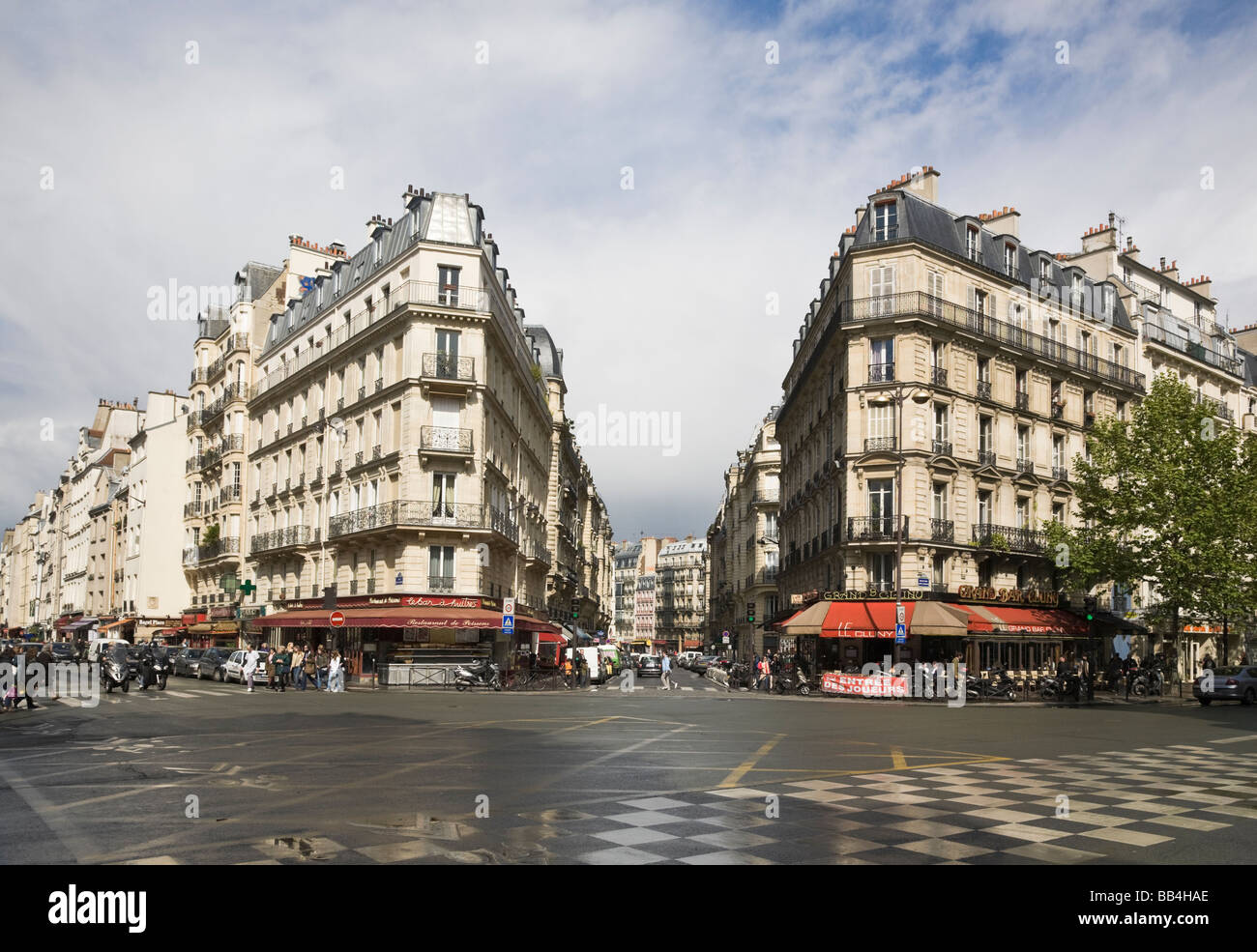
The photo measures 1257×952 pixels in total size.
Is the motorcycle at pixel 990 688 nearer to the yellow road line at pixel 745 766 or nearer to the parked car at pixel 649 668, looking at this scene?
the yellow road line at pixel 745 766

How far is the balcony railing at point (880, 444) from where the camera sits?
37.2 meters

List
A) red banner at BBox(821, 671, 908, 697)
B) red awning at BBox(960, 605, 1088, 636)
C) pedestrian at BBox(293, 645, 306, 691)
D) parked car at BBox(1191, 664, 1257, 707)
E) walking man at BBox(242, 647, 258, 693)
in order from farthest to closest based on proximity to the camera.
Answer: red awning at BBox(960, 605, 1088, 636)
pedestrian at BBox(293, 645, 306, 691)
walking man at BBox(242, 647, 258, 693)
parked car at BBox(1191, 664, 1257, 707)
red banner at BBox(821, 671, 908, 697)

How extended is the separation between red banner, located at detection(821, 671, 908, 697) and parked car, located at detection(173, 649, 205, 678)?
85.9 ft

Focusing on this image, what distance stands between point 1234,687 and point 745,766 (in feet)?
93.3

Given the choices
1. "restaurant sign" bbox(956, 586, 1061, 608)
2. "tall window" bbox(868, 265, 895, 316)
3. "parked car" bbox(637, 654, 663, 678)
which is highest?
"tall window" bbox(868, 265, 895, 316)

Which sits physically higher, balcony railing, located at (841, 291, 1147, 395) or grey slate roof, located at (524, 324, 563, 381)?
grey slate roof, located at (524, 324, 563, 381)

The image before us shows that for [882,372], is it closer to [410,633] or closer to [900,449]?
[900,449]

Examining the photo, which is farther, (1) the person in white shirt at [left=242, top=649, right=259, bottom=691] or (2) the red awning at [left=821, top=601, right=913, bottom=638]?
(2) the red awning at [left=821, top=601, right=913, bottom=638]

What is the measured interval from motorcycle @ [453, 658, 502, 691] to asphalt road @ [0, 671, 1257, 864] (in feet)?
47.2

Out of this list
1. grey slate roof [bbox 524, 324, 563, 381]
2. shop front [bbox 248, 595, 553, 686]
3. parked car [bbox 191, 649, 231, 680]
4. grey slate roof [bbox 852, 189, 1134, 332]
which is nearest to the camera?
shop front [bbox 248, 595, 553, 686]

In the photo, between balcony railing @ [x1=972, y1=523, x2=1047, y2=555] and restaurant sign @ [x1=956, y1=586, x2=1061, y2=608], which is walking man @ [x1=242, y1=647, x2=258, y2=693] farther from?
balcony railing @ [x1=972, y1=523, x2=1047, y2=555]

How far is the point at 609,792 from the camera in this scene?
32.4 ft

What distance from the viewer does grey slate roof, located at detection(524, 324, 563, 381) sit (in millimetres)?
67456

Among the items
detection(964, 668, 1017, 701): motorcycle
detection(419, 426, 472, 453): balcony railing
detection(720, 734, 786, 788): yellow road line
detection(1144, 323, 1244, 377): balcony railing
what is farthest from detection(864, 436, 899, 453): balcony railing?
detection(720, 734, 786, 788): yellow road line
